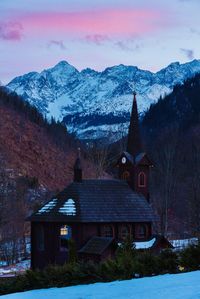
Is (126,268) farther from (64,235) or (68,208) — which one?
(64,235)

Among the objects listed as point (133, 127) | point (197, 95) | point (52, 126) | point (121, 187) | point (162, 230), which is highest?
point (197, 95)

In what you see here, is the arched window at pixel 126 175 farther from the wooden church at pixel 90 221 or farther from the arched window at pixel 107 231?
the arched window at pixel 107 231

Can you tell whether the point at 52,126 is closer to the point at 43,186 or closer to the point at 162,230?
the point at 43,186

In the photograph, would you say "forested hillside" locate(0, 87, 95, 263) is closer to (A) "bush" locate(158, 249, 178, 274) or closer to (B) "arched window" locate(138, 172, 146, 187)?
(B) "arched window" locate(138, 172, 146, 187)

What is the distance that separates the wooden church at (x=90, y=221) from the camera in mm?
36781

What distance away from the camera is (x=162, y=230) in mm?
53094

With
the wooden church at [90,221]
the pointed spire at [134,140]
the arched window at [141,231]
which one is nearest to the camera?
the wooden church at [90,221]

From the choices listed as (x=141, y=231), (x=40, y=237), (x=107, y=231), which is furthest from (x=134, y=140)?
(x=40, y=237)

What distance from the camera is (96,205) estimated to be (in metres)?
37.7

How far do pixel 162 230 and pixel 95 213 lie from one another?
56.5 feet

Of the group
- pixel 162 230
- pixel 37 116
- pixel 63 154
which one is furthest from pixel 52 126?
pixel 162 230

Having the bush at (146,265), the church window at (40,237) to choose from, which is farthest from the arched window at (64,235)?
the bush at (146,265)

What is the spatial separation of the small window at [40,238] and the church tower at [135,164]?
6989mm

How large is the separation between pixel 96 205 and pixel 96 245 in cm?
275
